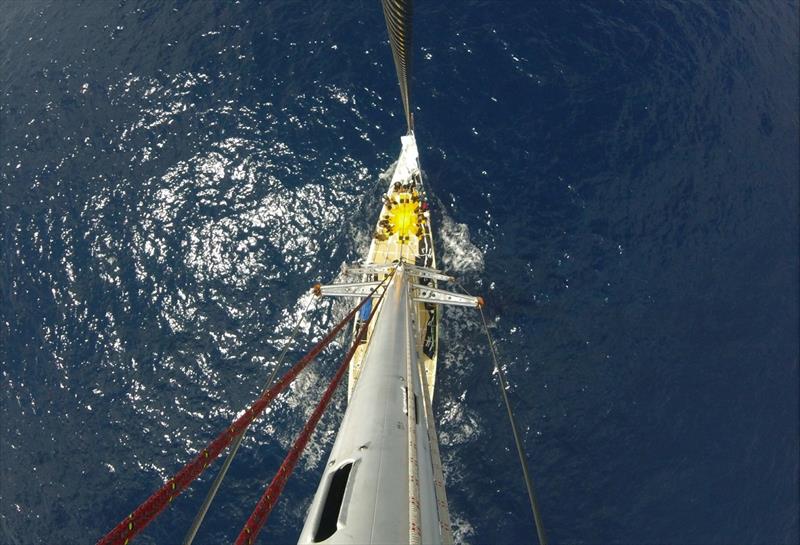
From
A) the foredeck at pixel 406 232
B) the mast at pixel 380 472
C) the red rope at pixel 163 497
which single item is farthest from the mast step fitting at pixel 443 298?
the red rope at pixel 163 497

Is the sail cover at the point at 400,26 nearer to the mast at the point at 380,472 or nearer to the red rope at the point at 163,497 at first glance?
Result: the mast at the point at 380,472

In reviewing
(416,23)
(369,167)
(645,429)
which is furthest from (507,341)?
(416,23)

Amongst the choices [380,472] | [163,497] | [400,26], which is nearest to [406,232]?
[400,26]

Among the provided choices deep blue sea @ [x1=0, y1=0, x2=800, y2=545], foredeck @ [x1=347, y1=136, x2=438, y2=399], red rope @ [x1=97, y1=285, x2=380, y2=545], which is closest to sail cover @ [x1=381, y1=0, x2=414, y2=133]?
red rope @ [x1=97, y1=285, x2=380, y2=545]

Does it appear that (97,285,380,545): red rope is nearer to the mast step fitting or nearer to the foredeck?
the mast step fitting

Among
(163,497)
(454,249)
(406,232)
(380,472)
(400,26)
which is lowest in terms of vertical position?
(380,472)

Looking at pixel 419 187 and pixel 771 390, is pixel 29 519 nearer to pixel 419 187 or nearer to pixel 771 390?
pixel 419 187

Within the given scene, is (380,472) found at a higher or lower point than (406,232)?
lower

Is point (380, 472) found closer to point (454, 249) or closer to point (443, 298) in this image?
point (443, 298)
